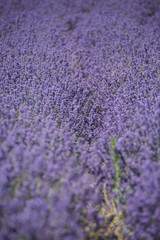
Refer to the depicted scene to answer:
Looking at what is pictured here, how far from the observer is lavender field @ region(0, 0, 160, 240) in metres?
1.34

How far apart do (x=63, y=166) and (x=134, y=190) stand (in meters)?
0.59

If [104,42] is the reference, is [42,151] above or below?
below

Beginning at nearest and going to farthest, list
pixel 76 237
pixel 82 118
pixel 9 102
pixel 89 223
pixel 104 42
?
pixel 76 237, pixel 89 223, pixel 9 102, pixel 82 118, pixel 104 42

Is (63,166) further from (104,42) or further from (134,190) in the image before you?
(104,42)

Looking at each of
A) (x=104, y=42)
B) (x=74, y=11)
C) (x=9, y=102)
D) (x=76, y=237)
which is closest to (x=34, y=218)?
(x=76, y=237)

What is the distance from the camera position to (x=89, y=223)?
1.47 meters

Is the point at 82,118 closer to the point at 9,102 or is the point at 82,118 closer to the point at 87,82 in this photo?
the point at 87,82

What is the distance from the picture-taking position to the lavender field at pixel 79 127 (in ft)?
4.39

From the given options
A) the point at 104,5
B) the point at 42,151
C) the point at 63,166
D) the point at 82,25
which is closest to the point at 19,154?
the point at 42,151

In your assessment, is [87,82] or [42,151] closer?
[42,151]

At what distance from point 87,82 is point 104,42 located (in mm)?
1374

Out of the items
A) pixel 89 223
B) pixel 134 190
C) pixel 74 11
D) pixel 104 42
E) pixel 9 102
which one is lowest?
pixel 89 223

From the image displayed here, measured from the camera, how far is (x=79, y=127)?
2.52 metres

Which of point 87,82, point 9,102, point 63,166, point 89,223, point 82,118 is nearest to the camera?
point 89,223
